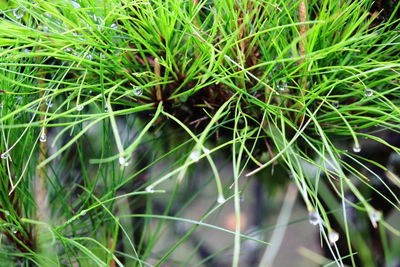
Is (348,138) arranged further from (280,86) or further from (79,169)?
(79,169)

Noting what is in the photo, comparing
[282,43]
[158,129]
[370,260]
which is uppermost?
[282,43]

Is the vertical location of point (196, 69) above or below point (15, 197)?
above

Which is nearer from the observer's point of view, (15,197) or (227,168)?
(15,197)

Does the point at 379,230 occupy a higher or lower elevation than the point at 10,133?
lower

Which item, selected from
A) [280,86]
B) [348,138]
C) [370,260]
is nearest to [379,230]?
[370,260]

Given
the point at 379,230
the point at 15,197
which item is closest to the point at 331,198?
the point at 379,230

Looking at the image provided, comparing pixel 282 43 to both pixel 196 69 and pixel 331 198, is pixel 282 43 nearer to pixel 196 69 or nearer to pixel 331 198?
pixel 196 69

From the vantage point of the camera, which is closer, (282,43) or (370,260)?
(282,43)
